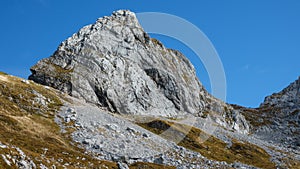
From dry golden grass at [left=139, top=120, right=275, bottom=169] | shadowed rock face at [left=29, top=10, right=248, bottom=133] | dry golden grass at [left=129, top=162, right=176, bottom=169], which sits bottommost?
dry golden grass at [left=129, top=162, right=176, bottom=169]

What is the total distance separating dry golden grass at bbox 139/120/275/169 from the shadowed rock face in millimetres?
17385

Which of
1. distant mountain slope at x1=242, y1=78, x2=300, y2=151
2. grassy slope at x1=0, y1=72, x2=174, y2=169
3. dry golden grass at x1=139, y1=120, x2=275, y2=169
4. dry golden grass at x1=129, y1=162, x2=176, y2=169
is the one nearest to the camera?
grassy slope at x1=0, y1=72, x2=174, y2=169

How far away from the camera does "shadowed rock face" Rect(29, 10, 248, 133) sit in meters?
96.9

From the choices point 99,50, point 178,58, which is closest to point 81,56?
point 99,50

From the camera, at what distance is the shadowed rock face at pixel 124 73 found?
96875 mm

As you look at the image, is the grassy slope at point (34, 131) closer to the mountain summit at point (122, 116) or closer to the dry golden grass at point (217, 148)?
the mountain summit at point (122, 116)

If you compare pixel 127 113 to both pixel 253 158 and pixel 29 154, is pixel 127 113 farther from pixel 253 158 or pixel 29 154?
pixel 29 154

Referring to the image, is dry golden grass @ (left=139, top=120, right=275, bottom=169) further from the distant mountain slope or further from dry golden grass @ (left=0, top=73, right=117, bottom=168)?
the distant mountain slope

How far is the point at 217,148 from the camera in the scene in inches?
3307

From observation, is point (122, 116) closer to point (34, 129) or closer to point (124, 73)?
point (124, 73)

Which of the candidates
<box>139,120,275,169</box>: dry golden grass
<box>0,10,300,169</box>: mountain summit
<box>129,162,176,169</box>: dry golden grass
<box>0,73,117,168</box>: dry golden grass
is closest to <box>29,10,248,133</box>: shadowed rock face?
<box>0,10,300,169</box>: mountain summit

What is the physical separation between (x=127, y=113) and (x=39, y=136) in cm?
Result: 4981

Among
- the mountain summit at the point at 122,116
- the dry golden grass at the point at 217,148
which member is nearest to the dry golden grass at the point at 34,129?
the mountain summit at the point at 122,116

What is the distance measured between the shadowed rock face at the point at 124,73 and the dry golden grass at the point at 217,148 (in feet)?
57.0
